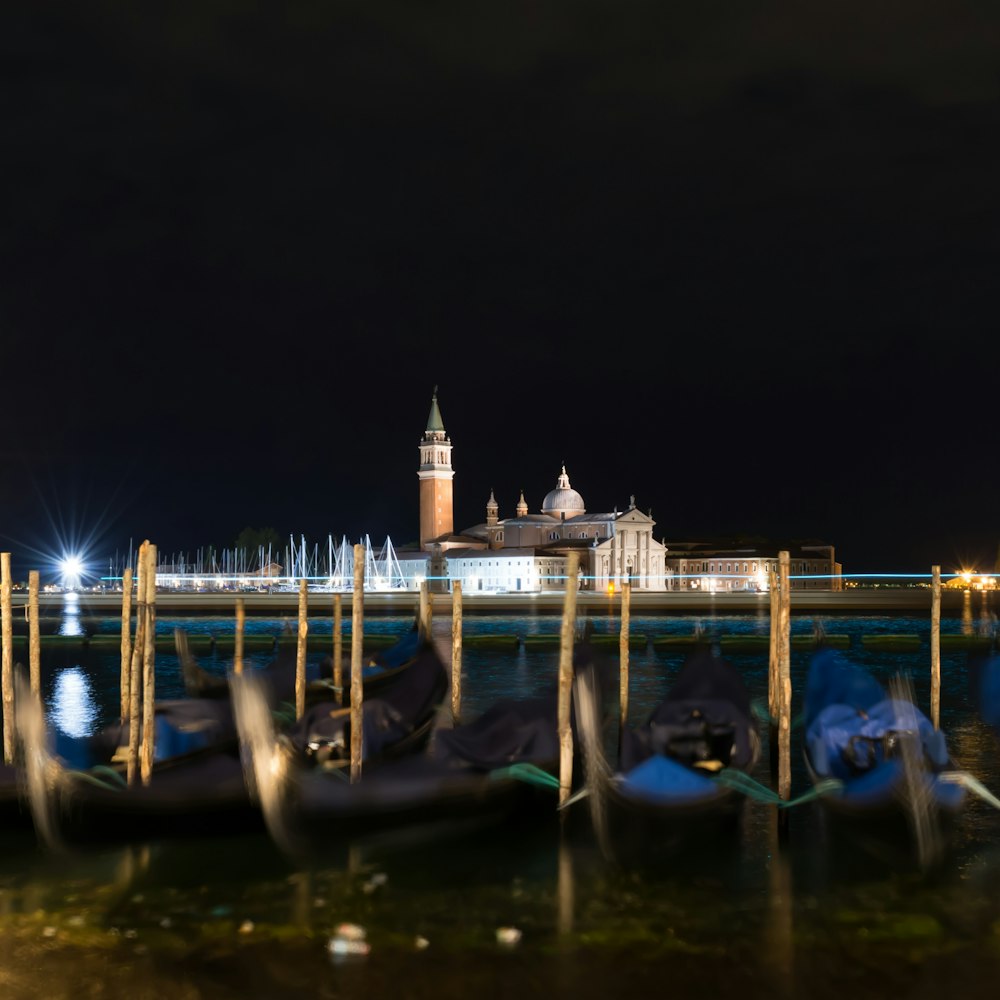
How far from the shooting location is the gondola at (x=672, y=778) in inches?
344

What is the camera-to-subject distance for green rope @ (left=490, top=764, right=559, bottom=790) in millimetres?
9211

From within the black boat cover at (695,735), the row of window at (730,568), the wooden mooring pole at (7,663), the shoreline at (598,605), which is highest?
the wooden mooring pole at (7,663)

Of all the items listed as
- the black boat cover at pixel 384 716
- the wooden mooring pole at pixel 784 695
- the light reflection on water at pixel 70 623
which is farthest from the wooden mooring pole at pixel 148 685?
the light reflection on water at pixel 70 623

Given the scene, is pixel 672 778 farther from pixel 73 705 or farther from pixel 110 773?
pixel 73 705

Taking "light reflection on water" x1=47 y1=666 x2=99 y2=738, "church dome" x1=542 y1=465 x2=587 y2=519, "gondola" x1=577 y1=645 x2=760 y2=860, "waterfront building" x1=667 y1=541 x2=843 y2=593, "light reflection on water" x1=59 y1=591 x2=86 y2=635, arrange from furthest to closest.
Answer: "church dome" x1=542 y1=465 x2=587 y2=519 < "waterfront building" x1=667 y1=541 x2=843 y2=593 < "light reflection on water" x1=59 y1=591 x2=86 y2=635 < "light reflection on water" x1=47 y1=666 x2=99 y2=738 < "gondola" x1=577 y1=645 x2=760 y2=860

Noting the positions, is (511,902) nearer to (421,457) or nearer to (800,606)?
(800,606)

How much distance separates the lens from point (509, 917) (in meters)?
7.59

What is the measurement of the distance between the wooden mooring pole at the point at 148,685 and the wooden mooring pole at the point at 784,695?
5.09 m

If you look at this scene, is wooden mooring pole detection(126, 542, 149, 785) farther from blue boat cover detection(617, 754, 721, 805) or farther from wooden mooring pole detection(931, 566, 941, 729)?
wooden mooring pole detection(931, 566, 941, 729)

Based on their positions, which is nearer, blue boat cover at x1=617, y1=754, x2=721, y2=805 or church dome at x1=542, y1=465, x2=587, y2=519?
blue boat cover at x1=617, y1=754, x2=721, y2=805

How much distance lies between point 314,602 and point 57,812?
4397 cm

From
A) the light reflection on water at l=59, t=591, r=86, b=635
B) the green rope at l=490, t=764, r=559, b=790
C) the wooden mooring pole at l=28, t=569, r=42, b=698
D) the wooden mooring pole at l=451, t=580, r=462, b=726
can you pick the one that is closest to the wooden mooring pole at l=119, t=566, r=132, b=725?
the wooden mooring pole at l=28, t=569, r=42, b=698

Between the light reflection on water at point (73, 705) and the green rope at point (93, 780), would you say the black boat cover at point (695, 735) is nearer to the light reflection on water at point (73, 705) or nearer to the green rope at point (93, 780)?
the green rope at point (93, 780)

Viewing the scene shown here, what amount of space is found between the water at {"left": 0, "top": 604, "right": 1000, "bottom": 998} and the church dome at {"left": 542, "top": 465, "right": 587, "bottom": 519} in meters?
78.3
